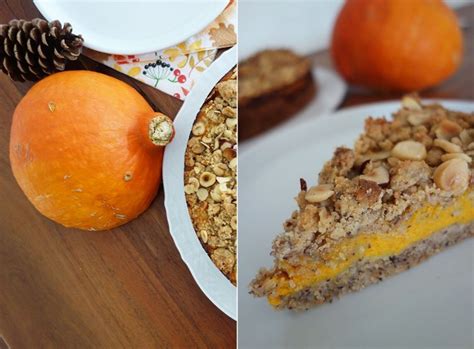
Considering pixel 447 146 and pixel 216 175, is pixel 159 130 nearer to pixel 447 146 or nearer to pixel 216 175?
pixel 216 175

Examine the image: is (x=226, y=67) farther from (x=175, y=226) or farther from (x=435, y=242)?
(x=435, y=242)

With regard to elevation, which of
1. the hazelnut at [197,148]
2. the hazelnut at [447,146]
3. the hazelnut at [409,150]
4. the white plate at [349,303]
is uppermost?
the hazelnut at [197,148]

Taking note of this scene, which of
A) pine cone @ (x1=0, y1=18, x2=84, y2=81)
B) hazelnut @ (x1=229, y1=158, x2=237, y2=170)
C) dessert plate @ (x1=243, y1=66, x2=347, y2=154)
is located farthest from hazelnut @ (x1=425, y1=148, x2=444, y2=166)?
pine cone @ (x1=0, y1=18, x2=84, y2=81)

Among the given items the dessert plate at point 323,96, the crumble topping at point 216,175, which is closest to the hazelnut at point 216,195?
the crumble topping at point 216,175

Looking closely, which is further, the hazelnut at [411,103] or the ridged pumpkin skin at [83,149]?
the hazelnut at [411,103]

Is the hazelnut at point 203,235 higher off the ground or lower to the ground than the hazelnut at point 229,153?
lower

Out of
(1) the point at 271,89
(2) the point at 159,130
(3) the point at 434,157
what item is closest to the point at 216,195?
(2) the point at 159,130

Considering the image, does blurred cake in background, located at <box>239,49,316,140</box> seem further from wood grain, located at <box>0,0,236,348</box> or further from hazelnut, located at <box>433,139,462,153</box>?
hazelnut, located at <box>433,139,462,153</box>

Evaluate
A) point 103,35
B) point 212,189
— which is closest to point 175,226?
point 212,189

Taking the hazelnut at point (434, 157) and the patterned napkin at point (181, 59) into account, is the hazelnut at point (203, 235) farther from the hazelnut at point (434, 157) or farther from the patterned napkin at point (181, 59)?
the hazelnut at point (434, 157)
